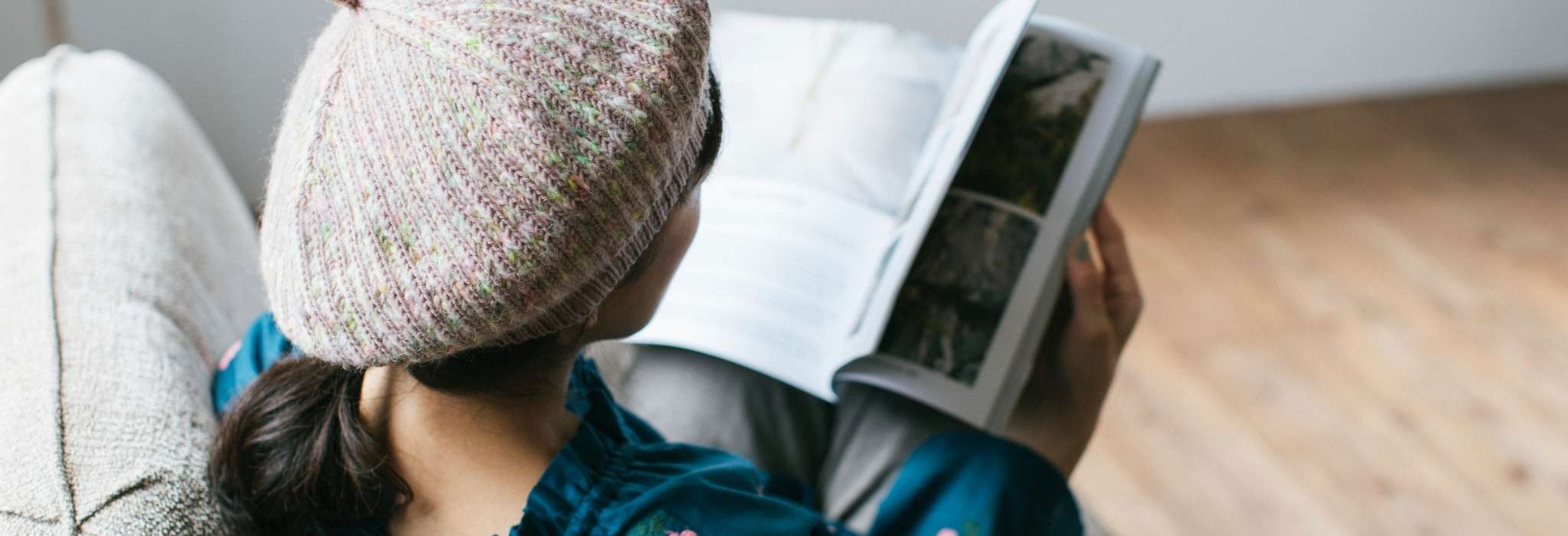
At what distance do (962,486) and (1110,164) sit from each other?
0.82 ft

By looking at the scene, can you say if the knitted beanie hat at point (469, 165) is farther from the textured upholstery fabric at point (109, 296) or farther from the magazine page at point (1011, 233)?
the magazine page at point (1011, 233)

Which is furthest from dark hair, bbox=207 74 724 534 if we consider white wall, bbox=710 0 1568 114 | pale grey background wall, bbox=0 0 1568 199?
white wall, bbox=710 0 1568 114

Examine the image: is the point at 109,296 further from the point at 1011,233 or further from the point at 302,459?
the point at 1011,233

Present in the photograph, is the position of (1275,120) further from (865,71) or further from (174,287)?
(174,287)

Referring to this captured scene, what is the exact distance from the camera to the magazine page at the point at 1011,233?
0.85 metres

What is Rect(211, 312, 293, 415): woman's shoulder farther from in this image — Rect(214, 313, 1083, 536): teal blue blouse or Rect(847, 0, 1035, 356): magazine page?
Rect(847, 0, 1035, 356): magazine page

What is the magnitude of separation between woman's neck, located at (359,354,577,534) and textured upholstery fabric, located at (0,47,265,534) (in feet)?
0.34

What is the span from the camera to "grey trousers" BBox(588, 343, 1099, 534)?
0.89 meters

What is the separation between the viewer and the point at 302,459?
64cm

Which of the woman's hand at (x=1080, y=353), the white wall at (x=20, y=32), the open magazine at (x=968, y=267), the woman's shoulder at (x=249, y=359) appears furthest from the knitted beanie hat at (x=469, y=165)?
the white wall at (x=20, y=32)

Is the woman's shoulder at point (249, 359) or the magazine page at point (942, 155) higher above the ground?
the magazine page at point (942, 155)

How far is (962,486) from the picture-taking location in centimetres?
84

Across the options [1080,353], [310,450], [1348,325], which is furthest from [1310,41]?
[310,450]

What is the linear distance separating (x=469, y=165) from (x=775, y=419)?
47 centimetres
